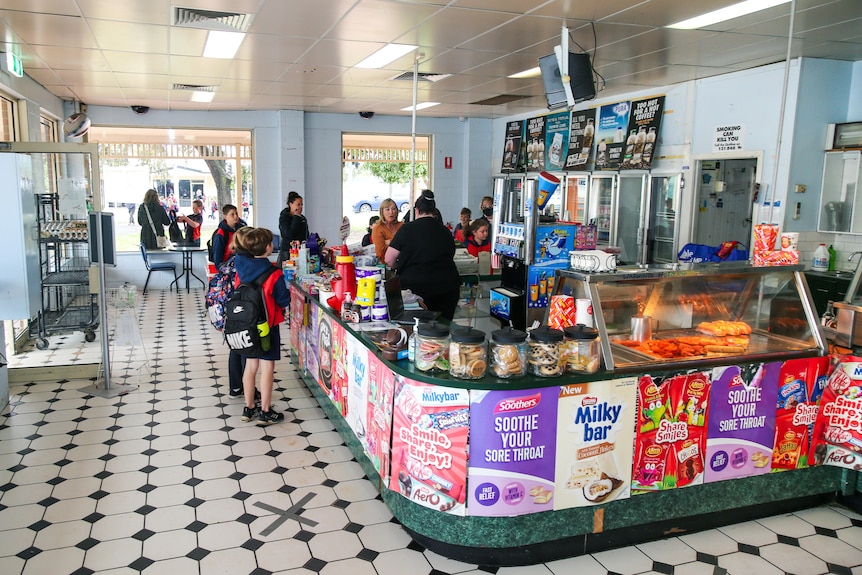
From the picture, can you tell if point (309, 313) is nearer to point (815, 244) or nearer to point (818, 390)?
point (818, 390)

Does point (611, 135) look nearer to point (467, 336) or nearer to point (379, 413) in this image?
point (379, 413)

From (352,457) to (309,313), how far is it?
1.59 metres

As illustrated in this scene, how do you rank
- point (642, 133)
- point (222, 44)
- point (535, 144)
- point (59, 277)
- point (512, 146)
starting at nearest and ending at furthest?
point (222, 44) → point (59, 277) → point (642, 133) → point (535, 144) → point (512, 146)

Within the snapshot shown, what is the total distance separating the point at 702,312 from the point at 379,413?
2151mm

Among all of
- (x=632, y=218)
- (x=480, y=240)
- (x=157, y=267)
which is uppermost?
(x=632, y=218)

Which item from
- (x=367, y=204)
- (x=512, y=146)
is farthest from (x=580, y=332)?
(x=367, y=204)

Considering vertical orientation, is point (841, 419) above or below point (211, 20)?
below

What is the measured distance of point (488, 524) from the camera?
3385mm

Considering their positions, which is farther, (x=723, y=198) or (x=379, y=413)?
(x=723, y=198)

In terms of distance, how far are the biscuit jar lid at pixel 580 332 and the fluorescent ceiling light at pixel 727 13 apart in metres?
3.02

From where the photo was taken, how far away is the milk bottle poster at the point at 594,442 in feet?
11.2

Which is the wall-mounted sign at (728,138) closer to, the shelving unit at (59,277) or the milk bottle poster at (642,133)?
the milk bottle poster at (642,133)

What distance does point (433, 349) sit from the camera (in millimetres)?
3396

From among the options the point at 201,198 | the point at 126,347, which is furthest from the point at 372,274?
the point at 201,198
